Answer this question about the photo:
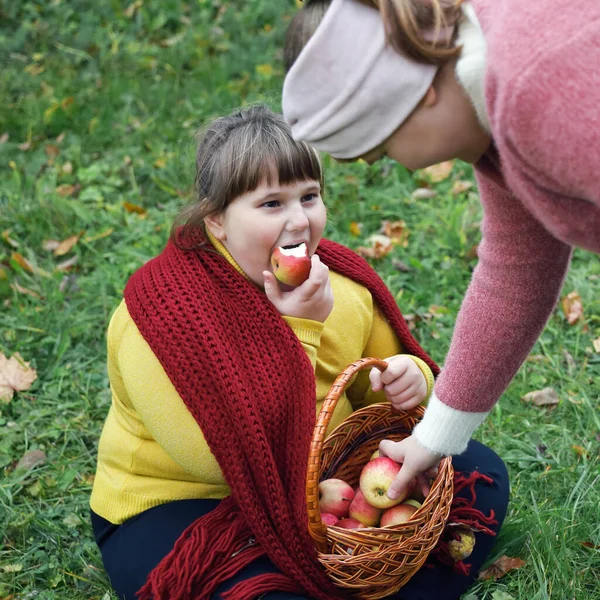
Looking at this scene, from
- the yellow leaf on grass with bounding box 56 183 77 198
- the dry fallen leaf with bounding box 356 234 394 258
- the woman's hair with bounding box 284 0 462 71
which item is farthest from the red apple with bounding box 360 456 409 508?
the yellow leaf on grass with bounding box 56 183 77 198

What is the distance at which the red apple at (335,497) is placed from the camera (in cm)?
215

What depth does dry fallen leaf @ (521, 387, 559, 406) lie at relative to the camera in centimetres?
289

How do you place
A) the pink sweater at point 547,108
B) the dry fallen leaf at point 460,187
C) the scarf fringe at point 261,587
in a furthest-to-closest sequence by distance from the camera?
the dry fallen leaf at point 460,187
the scarf fringe at point 261,587
the pink sweater at point 547,108

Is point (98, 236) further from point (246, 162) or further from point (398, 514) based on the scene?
point (398, 514)

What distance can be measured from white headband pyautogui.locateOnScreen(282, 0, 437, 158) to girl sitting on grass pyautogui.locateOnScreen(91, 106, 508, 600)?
26.8 inches

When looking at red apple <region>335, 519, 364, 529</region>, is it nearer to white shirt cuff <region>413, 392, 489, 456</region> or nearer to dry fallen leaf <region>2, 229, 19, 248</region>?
white shirt cuff <region>413, 392, 489, 456</region>

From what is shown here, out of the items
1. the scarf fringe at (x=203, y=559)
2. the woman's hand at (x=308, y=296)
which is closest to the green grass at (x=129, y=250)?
the scarf fringe at (x=203, y=559)

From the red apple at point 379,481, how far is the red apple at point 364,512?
1.0 inches

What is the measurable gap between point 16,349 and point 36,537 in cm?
92

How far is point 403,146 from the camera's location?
4.79 ft

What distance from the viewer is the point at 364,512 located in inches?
83.5

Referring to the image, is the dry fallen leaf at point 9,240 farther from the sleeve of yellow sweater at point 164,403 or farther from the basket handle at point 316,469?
the basket handle at point 316,469

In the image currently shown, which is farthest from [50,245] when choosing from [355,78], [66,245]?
[355,78]

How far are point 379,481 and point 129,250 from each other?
1.97 m
